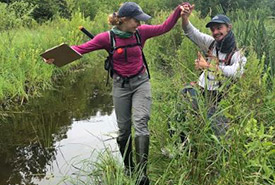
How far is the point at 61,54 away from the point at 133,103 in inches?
34.7

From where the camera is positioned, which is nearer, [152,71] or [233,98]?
[233,98]

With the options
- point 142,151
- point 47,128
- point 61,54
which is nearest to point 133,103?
point 142,151

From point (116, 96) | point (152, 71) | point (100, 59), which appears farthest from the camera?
point (100, 59)

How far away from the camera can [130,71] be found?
348 centimetres

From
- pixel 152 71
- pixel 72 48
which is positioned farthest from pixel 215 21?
pixel 152 71

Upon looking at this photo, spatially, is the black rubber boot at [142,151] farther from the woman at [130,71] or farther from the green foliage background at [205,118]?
the green foliage background at [205,118]

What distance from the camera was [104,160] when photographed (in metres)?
3.36

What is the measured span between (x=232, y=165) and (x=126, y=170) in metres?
1.25

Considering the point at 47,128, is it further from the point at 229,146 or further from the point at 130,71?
the point at 229,146

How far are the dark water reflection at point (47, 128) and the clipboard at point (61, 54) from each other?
51.6 inches

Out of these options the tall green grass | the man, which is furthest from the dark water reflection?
the man

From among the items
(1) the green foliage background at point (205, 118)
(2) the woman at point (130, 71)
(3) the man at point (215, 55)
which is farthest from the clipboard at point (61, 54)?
(3) the man at point (215, 55)

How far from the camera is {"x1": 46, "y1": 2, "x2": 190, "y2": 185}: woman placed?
3354 millimetres

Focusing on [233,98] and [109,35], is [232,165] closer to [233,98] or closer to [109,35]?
[233,98]
